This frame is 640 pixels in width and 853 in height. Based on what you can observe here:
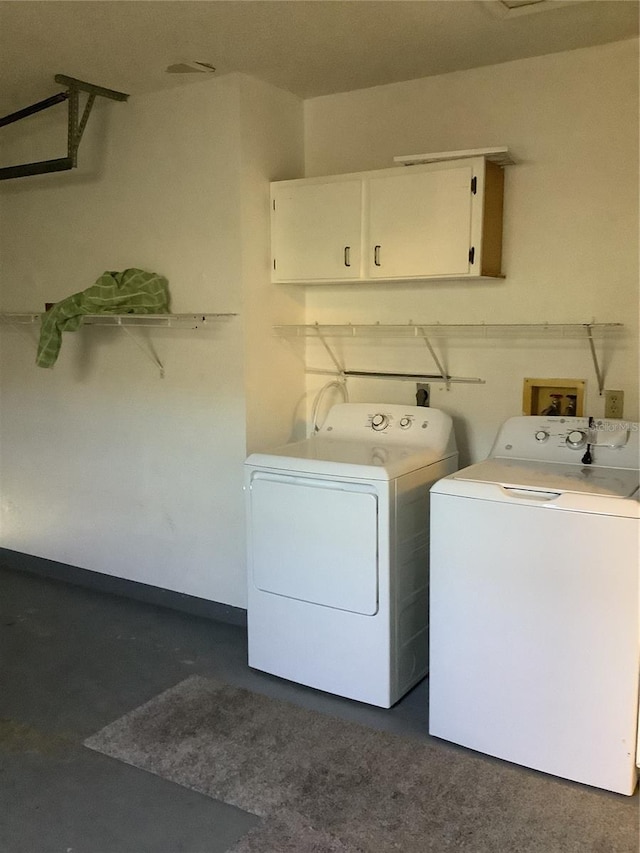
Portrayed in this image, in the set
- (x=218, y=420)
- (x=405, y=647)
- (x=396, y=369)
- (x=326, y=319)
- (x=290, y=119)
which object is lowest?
(x=405, y=647)

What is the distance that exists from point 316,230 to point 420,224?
48cm

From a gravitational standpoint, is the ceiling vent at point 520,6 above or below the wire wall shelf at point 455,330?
above

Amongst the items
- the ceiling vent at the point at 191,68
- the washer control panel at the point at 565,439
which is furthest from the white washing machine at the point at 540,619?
the ceiling vent at the point at 191,68

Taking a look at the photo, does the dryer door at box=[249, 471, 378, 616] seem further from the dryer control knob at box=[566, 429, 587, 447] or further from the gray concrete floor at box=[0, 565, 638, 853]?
the dryer control knob at box=[566, 429, 587, 447]

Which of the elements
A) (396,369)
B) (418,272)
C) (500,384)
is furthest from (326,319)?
(500,384)

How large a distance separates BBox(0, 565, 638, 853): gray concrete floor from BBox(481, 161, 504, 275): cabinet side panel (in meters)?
1.66

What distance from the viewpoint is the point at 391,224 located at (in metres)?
2.97

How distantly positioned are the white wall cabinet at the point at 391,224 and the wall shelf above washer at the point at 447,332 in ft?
0.81

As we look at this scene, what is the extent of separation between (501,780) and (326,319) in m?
2.07

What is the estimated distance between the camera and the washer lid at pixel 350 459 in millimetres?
2633

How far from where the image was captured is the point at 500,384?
3.09 metres

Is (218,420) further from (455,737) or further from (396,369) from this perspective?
(455,737)

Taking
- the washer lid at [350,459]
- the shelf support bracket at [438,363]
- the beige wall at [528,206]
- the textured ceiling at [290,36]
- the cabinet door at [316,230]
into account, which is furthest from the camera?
the shelf support bracket at [438,363]

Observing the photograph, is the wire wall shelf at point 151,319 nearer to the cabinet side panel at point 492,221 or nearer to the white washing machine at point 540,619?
the cabinet side panel at point 492,221
